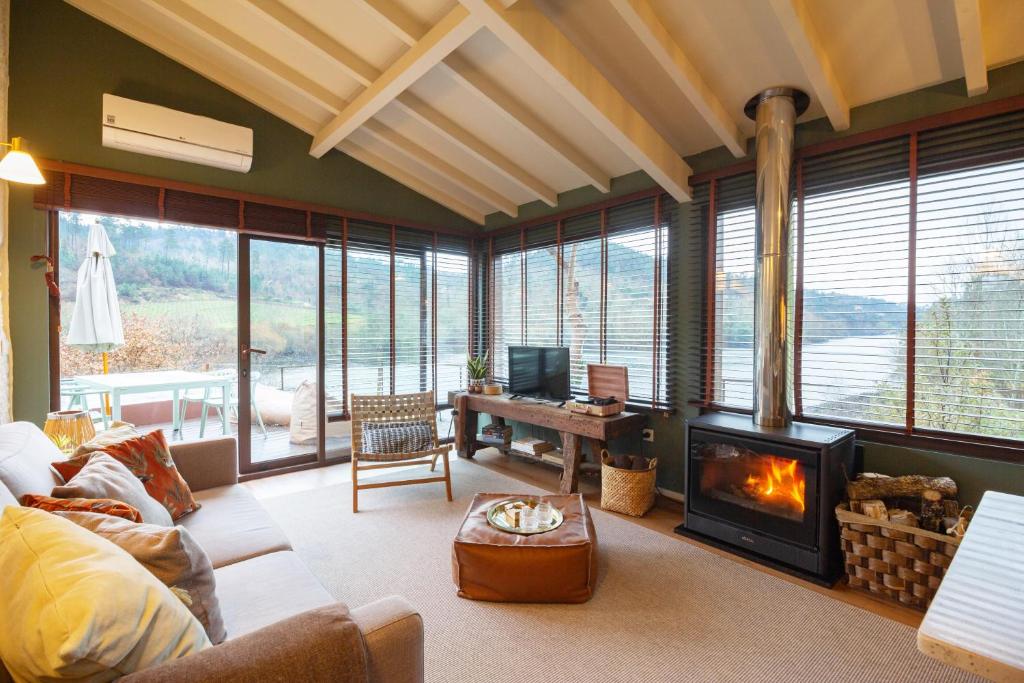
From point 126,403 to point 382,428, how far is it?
11.4 feet

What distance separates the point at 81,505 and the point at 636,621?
6.62ft

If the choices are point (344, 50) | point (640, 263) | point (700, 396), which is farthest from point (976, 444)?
point (344, 50)

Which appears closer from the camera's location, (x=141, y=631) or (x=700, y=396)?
(x=141, y=631)

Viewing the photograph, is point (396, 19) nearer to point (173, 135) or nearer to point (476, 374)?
point (173, 135)

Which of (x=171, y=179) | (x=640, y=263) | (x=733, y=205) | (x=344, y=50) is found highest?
(x=344, y=50)

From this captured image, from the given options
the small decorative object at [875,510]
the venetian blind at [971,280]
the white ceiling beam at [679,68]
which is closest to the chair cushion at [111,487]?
the white ceiling beam at [679,68]

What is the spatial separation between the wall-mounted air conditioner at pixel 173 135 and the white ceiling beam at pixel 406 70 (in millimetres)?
673

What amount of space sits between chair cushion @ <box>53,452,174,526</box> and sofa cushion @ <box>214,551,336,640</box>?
0.35m

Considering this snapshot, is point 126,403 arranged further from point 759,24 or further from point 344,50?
point 759,24

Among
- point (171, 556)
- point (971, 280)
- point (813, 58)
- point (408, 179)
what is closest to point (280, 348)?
point (408, 179)

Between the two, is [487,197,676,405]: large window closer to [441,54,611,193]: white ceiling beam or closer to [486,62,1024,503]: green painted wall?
[486,62,1024,503]: green painted wall

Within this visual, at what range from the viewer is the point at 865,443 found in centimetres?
270

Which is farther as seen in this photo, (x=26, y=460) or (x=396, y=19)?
(x=396, y=19)

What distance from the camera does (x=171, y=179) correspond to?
351 cm
